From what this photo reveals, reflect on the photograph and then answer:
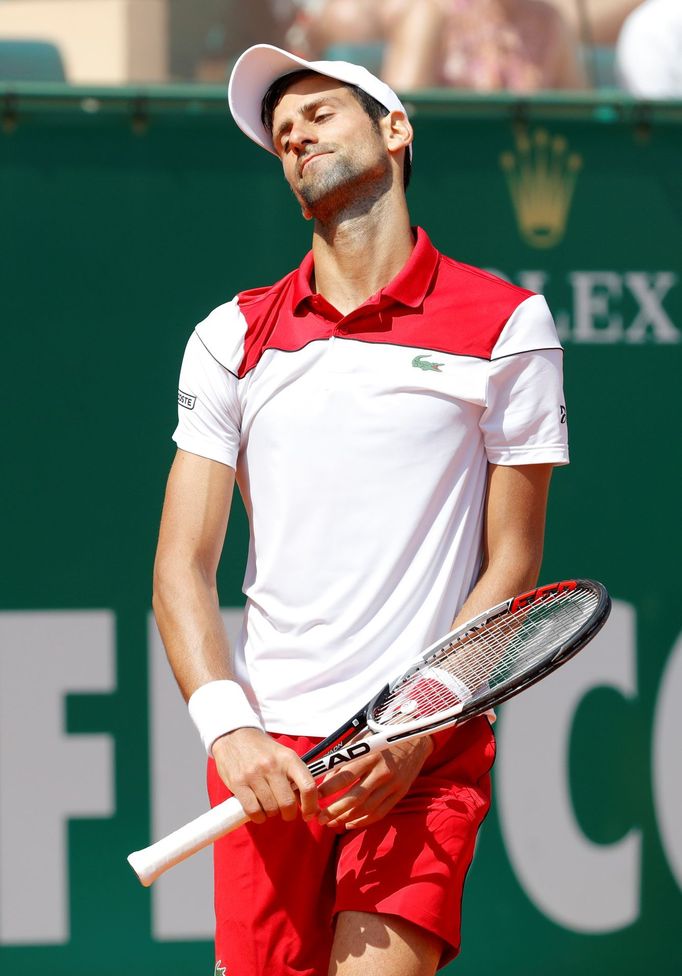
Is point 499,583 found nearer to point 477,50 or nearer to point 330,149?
point 330,149

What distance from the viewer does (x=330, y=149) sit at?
222cm

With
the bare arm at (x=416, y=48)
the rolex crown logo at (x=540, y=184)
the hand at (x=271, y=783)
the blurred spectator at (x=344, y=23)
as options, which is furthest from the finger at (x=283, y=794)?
the blurred spectator at (x=344, y=23)

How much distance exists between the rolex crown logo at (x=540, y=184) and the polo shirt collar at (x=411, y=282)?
4.19ft

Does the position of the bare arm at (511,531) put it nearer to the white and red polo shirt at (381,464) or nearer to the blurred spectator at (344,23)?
the white and red polo shirt at (381,464)

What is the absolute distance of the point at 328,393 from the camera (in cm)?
217

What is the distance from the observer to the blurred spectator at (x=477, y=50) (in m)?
3.89

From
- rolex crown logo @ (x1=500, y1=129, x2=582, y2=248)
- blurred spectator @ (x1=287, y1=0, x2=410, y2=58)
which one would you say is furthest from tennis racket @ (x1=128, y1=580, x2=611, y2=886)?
blurred spectator @ (x1=287, y1=0, x2=410, y2=58)

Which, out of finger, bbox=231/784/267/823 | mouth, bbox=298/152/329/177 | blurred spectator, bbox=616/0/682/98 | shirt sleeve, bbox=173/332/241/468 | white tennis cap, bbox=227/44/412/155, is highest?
blurred spectator, bbox=616/0/682/98

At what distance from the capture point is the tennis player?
6.97 ft

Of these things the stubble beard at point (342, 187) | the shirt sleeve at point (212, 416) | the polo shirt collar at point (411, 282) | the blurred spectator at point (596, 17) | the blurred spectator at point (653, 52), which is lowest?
the shirt sleeve at point (212, 416)

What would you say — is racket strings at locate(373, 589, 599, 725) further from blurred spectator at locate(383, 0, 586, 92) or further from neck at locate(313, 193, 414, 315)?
blurred spectator at locate(383, 0, 586, 92)

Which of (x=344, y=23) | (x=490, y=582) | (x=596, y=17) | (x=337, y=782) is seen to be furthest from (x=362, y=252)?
(x=596, y=17)

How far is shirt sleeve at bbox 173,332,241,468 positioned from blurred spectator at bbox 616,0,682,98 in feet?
6.71

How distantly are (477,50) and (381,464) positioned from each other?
7.07ft
